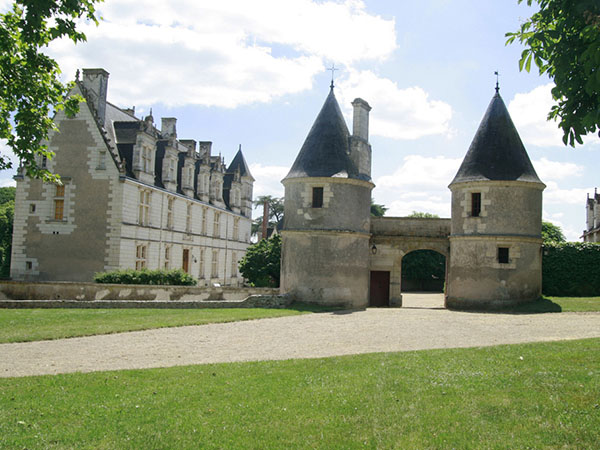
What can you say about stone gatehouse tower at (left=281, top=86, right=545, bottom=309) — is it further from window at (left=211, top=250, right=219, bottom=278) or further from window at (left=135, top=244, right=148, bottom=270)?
window at (left=211, top=250, right=219, bottom=278)

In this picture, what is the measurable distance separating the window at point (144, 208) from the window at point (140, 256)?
1.31 meters

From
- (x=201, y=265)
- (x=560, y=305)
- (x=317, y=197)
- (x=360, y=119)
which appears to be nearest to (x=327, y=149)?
(x=317, y=197)

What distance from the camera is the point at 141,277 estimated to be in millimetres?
22953

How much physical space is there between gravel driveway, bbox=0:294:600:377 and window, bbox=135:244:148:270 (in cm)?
1433

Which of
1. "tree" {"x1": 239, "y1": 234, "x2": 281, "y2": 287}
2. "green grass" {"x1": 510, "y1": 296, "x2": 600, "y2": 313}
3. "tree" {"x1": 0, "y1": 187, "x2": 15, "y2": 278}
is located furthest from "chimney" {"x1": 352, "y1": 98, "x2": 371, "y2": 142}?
"tree" {"x1": 0, "y1": 187, "x2": 15, "y2": 278}

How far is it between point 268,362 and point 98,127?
21.9m

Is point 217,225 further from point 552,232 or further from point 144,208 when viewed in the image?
point 552,232

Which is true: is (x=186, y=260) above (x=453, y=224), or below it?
below

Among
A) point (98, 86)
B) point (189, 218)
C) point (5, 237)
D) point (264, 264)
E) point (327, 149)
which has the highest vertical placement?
point (98, 86)

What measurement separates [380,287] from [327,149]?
649 centimetres

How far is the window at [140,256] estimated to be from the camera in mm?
28953

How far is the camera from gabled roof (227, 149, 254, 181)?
4581cm

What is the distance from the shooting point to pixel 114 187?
89.7 feet

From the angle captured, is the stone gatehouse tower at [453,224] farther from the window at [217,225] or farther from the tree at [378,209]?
the tree at [378,209]
